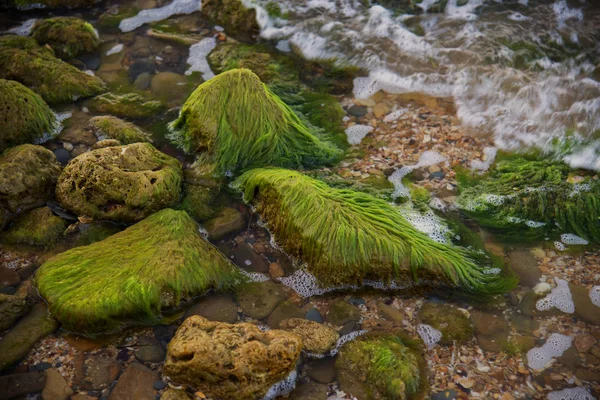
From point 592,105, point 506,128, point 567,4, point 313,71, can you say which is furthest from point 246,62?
point 567,4

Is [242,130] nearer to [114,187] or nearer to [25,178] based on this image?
[114,187]

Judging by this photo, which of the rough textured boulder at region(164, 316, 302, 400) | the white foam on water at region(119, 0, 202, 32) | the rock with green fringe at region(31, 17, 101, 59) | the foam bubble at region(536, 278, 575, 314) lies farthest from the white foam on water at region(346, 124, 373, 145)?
the rock with green fringe at region(31, 17, 101, 59)

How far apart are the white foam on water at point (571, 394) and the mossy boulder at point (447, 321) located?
0.60m

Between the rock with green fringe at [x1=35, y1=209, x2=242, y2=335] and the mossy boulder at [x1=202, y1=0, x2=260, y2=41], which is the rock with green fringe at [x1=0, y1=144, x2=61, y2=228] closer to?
the rock with green fringe at [x1=35, y1=209, x2=242, y2=335]

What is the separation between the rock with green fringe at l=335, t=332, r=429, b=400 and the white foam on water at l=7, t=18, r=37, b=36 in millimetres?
5811

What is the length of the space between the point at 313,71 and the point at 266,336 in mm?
3699

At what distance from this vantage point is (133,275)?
3.64 m

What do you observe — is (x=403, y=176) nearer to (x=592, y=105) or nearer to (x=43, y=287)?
(x=592, y=105)

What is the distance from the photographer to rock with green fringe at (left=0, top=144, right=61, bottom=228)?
166 inches

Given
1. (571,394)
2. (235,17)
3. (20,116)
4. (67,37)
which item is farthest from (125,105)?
(571,394)

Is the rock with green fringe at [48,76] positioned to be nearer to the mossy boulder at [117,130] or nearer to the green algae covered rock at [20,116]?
the green algae covered rock at [20,116]

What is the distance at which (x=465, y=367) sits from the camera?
3.37 meters

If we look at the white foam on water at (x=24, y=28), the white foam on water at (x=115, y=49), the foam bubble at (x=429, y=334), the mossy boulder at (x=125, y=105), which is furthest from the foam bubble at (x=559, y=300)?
the white foam on water at (x=24, y=28)

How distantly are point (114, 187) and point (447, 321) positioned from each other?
2.82 m
